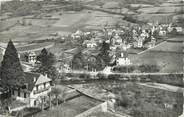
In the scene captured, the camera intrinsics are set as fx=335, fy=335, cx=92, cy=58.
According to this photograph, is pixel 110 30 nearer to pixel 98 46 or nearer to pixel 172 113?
pixel 98 46

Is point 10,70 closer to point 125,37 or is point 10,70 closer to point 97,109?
point 97,109

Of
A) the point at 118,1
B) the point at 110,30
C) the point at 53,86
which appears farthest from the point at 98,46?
the point at 53,86

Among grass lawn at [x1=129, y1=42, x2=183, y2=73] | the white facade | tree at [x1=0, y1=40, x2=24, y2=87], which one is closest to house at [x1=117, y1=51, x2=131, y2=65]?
grass lawn at [x1=129, y1=42, x2=183, y2=73]

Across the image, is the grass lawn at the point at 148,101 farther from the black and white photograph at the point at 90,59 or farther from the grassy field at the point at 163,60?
the grassy field at the point at 163,60

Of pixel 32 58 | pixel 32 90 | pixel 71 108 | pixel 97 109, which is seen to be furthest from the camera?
pixel 32 58

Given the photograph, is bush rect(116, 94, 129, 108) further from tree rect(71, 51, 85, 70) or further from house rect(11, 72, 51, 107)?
tree rect(71, 51, 85, 70)

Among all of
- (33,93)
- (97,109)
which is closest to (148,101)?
(97,109)

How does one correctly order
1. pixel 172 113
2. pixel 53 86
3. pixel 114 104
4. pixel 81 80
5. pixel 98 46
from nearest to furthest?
1. pixel 172 113
2. pixel 114 104
3. pixel 53 86
4. pixel 81 80
5. pixel 98 46
